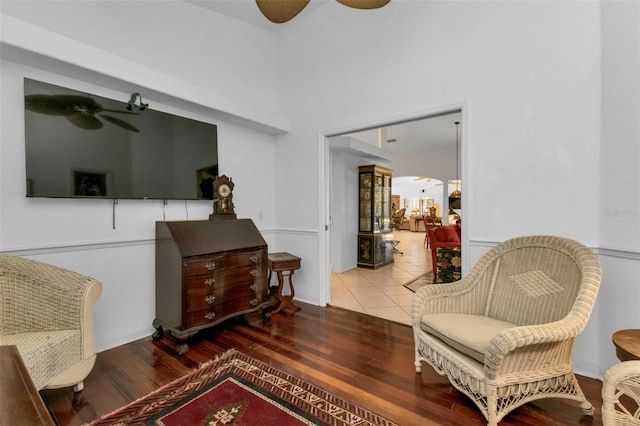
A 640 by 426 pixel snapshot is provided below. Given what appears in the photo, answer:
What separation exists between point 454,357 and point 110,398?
2243 mm

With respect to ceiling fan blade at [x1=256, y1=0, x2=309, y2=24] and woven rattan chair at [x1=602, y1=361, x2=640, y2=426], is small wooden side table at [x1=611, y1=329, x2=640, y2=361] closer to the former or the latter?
woven rattan chair at [x1=602, y1=361, x2=640, y2=426]

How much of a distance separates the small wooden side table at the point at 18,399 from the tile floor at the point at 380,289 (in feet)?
9.68

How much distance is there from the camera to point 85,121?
2.31 m

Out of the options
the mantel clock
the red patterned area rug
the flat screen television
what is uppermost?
the flat screen television

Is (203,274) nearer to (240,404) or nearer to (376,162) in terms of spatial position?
(240,404)

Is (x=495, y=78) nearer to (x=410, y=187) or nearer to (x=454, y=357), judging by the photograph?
(x=454, y=357)

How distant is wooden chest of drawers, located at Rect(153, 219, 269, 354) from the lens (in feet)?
8.16

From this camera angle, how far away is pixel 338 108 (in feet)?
11.5

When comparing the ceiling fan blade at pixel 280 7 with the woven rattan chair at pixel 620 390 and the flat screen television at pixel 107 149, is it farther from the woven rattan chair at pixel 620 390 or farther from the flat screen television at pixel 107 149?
the woven rattan chair at pixel 620 390

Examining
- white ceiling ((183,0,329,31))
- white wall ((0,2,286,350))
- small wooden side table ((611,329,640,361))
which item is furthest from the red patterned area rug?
white ceiling ((183,0,329,31))

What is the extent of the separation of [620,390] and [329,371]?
Answer: 1.69 meters

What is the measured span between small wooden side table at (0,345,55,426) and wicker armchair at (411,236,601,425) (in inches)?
73.7

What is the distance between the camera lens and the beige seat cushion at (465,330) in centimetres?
168

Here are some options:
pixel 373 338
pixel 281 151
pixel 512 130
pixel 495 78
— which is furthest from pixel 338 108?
pixel 373 338
